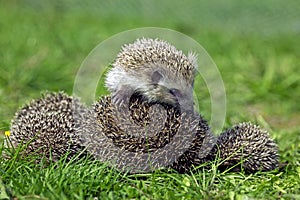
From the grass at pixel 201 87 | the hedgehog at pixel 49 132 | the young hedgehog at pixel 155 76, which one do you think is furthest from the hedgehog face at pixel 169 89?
the hedgehog at pixel 49 132

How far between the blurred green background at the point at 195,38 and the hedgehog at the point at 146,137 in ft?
6.65

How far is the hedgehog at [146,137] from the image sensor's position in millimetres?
5242

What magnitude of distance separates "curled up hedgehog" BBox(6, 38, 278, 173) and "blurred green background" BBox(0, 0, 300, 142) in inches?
68.0

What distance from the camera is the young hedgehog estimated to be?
5137 mm

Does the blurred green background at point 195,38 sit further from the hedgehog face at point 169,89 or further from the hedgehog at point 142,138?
the hedgehog face at point 169,89

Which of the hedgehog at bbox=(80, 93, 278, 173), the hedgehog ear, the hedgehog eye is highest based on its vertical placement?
the hedgehog ear

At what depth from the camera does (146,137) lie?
17.1 feet

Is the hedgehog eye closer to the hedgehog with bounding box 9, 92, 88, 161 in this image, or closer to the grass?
the grass

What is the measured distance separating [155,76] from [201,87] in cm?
480

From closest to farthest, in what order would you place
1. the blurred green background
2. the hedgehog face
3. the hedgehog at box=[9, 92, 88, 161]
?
the hedgehog face, the hedgehog at box=[9, 92, 88, 161], the blurred green background

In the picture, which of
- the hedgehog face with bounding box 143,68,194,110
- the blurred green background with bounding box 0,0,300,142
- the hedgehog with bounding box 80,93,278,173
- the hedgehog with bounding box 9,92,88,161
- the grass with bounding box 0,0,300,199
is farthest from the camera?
the blurred green background with bounding box 0,0,300,142

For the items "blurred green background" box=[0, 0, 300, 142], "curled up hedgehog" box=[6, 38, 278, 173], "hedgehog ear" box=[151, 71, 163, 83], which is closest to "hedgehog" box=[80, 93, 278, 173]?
"curled up hedgehog" box=[6, 38, 278, 173]

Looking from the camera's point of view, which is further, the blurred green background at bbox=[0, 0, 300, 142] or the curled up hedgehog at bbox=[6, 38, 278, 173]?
the blurred green background at bbox=[0, 0, 300, 142]

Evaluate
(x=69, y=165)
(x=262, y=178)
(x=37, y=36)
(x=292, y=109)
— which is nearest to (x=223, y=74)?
(x=292, y=109)
